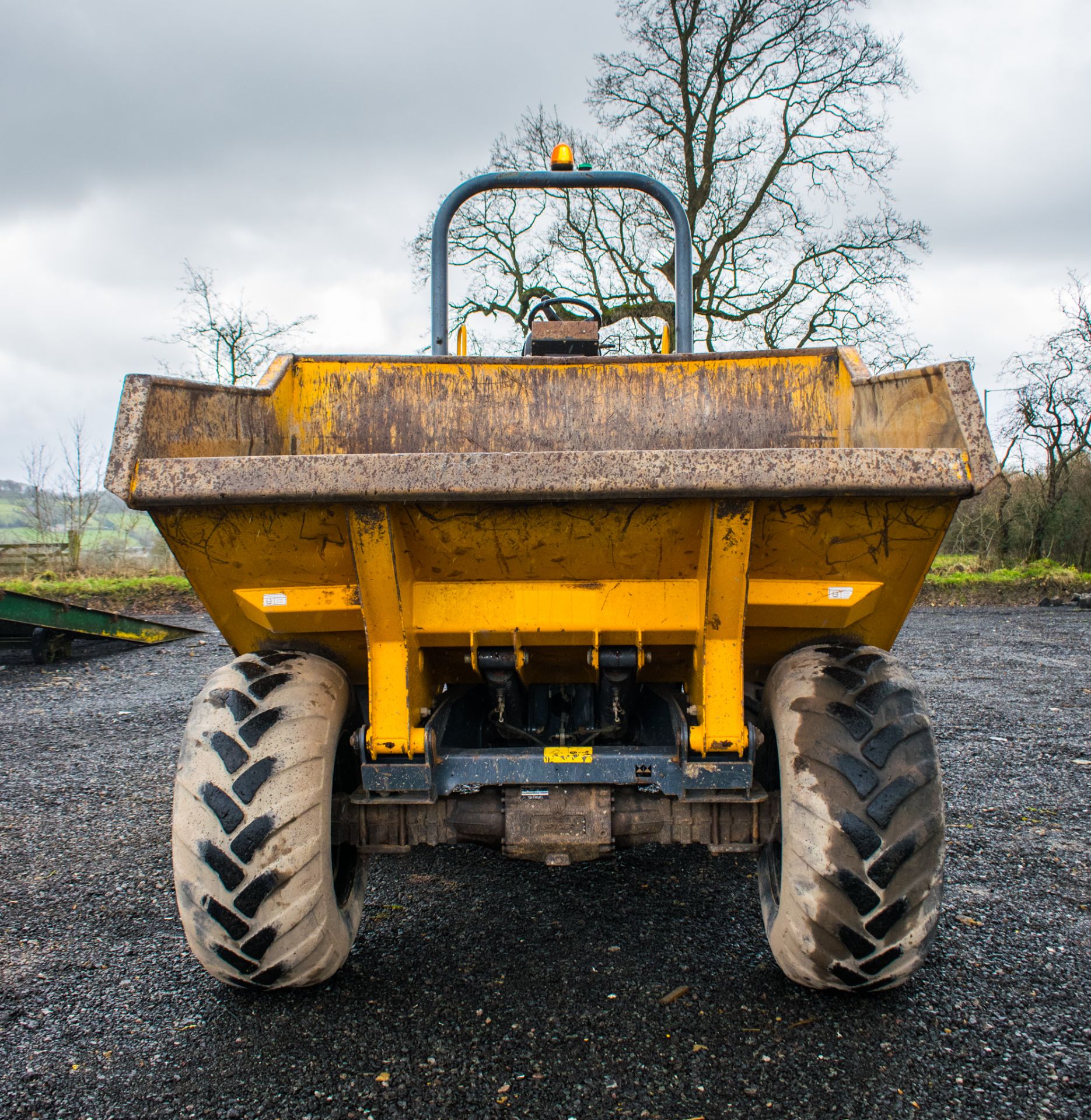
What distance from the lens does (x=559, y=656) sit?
2488mm

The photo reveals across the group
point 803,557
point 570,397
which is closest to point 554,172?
point 570,397

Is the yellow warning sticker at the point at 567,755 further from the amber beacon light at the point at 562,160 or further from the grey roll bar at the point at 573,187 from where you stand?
the amber beacon light at the point at 562,160

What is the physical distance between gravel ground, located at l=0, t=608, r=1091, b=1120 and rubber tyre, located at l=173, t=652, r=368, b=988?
0.79ft

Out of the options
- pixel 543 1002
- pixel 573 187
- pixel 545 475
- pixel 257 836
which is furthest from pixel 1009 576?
pixel 257 836

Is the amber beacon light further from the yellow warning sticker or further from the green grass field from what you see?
the green grass field

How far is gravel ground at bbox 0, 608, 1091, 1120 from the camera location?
1.93 m

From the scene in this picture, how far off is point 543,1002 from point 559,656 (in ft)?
3.10

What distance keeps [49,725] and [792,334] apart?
1443 cm

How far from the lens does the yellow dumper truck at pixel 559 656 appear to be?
185cm

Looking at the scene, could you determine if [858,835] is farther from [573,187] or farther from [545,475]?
[573,187]

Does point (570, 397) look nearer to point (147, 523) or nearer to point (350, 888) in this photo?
point (350, 888)

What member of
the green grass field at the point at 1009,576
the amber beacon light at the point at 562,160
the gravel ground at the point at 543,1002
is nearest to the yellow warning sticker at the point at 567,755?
the gravel ground at the point at 543,1002

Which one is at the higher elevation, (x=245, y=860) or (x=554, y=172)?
(x=554, y=172)

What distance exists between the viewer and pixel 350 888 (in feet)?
8.26
